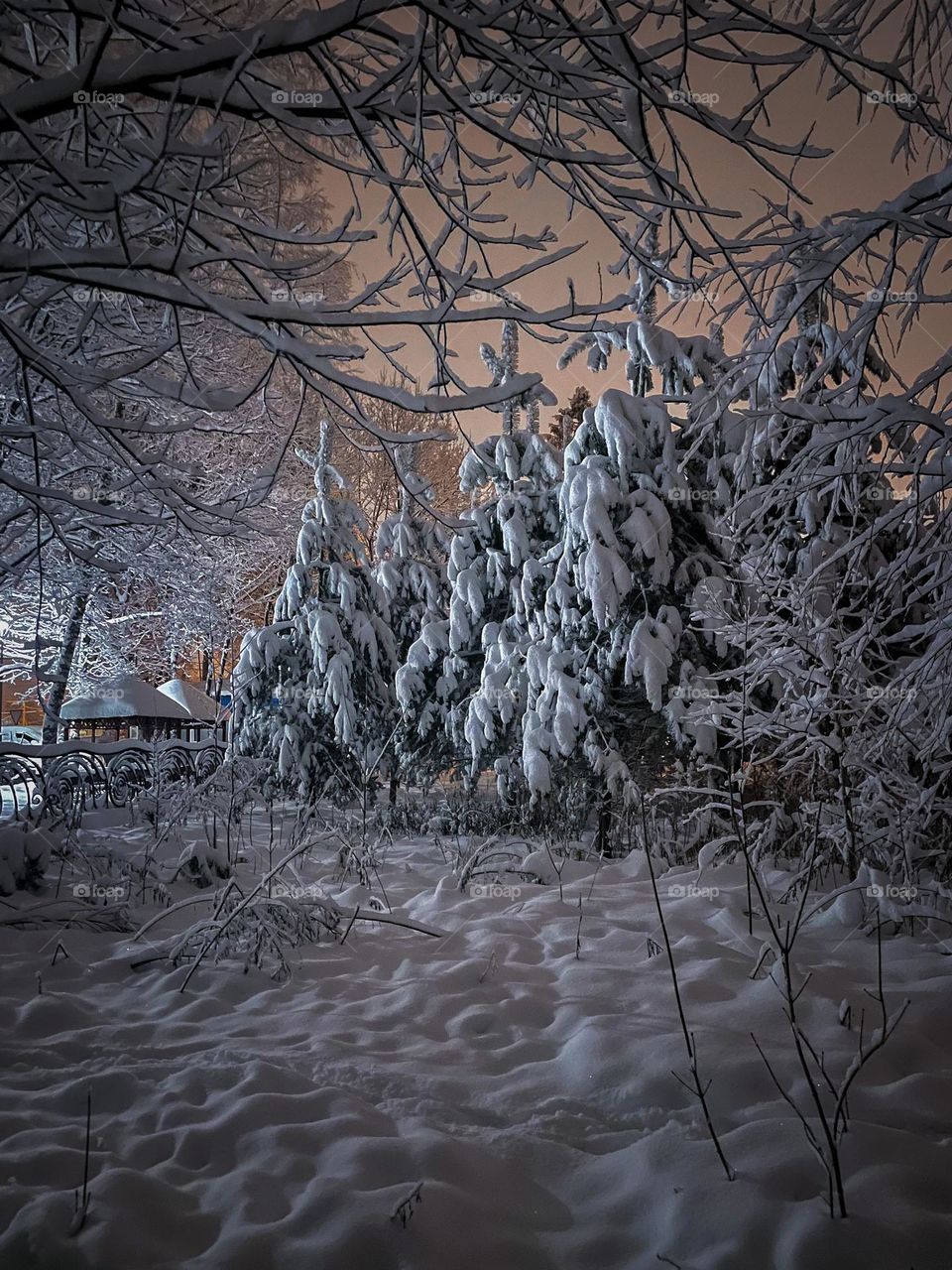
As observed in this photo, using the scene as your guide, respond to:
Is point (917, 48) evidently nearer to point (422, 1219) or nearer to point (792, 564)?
point (422, 1219)

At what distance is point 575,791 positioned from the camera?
7.57 meters

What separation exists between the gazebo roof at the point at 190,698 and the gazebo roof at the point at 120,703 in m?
3.69

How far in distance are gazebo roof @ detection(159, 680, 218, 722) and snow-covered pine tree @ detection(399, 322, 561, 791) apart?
10648mm

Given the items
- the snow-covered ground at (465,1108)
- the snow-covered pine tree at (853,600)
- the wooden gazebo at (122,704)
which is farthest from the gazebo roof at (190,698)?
the snow-covered pine tree at (853,600)

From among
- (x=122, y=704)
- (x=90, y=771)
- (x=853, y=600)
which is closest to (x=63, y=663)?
(x=122, y=704)

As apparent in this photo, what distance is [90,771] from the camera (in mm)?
9742

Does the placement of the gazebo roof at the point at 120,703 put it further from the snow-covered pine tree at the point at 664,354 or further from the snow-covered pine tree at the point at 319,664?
the snow-covered pine tree at the point at 664,354

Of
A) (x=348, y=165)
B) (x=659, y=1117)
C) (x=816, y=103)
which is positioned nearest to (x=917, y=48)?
(x=816, y=103)

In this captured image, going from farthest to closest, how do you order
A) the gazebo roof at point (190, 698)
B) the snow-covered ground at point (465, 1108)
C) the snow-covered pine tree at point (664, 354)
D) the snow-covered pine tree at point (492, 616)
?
the gazebo roof at point (190, 698), the snow-covered pine tree at point (492, 616), the snow-covered pine tree at point (664, 354), the snow-covered ground at point (465, 1108)

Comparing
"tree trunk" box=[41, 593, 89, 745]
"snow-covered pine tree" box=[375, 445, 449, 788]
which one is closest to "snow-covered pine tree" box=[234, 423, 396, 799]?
"snow-covered pine tree" box=[375, 445, 449, 788]

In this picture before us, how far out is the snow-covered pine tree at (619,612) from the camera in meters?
6.82

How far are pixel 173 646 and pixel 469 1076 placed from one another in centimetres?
1483

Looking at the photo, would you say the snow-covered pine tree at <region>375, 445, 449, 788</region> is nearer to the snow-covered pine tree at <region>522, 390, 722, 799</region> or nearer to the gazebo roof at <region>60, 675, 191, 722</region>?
the snow-covered pine tree at <region>522, 390, 722, 799</region>

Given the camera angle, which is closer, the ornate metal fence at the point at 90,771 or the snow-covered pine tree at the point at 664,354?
the snow-covered pine tree at the point at 664,354
